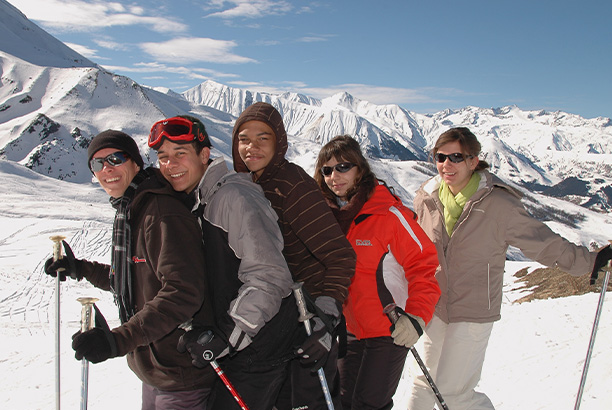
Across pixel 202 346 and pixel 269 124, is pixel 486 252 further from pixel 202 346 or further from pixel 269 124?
pixel 202 346

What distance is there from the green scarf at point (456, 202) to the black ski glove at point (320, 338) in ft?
6.41

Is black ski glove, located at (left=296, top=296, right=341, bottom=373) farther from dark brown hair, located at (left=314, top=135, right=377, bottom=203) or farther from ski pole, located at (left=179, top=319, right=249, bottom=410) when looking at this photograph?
dark brown hair, located at (left=314, top=135, right=377, bottom=203)

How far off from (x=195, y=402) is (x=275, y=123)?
2055 millimetres

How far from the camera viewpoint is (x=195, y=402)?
2.76 m

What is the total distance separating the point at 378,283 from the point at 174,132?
2.06 meters

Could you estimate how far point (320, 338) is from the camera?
270cm

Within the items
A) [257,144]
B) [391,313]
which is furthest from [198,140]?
[391,313]

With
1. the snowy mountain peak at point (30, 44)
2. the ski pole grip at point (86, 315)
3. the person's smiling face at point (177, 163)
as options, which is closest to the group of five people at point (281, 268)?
the person's smiling face at point (177, 163)

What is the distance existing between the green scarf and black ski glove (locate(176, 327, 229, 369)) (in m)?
2.73

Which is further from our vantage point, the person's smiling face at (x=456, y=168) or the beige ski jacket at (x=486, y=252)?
the person's smiling face at (x=456, y=168)

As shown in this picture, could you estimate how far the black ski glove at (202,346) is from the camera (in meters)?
2.46

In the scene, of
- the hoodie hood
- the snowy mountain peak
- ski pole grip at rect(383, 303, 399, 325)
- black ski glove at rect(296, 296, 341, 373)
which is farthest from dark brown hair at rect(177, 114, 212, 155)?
the snowy mountain peak

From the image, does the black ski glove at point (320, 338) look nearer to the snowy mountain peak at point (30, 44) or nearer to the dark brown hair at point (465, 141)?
the dark brown hair at point (465, 141)

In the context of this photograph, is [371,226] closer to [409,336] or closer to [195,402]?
[409,336]
